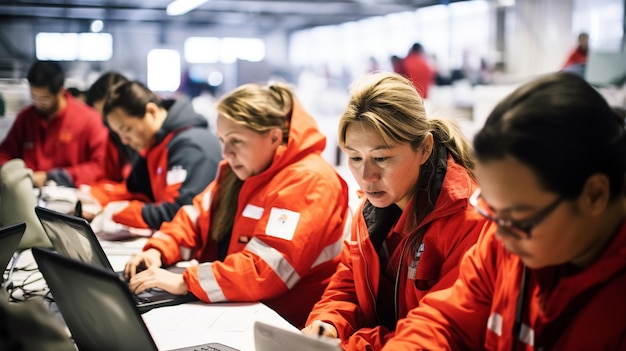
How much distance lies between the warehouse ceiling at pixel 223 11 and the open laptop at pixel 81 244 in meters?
12.8

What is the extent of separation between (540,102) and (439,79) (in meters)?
11.9

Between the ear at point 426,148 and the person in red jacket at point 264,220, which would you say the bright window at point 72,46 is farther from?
the ear at point 426,148

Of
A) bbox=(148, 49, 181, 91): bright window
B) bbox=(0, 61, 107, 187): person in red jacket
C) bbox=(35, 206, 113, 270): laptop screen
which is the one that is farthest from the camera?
bbox=(148, 49, 181, 91): bright window

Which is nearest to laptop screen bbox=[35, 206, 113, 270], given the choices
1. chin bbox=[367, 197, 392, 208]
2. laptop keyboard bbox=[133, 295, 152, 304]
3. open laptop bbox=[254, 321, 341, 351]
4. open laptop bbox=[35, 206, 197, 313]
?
open laptop bbox=[35, 206, 197, 313]

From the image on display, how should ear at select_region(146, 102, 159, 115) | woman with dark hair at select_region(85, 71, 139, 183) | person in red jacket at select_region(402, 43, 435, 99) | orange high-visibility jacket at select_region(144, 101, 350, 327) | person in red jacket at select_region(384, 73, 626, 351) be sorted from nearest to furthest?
person in red jacket at select_region(384, 73, 626, 351), orange high-visibility jacket at select_region(144, 101, 350, 327), ear at select_region(146, 102, 159, 115), woman with dark hair at select_region(85, 71, 139, 183), person in red jacket at select_region(402, 43, 435, 99)

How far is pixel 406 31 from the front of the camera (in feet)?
55.0

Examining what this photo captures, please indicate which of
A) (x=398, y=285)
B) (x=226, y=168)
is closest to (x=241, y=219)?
(x=226, y=168)

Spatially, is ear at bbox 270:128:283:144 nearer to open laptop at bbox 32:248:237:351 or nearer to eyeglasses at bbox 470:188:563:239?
open laptop at bbox 32:248:237:351

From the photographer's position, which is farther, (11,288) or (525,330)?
(11,288)

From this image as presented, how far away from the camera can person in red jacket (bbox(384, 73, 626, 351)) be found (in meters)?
1.08

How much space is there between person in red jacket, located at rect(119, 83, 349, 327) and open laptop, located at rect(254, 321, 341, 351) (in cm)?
69

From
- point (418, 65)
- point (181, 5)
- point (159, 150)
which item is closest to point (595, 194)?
point (159, 150)

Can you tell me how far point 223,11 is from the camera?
1834cm

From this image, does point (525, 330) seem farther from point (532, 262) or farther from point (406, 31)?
point (406, 31)
